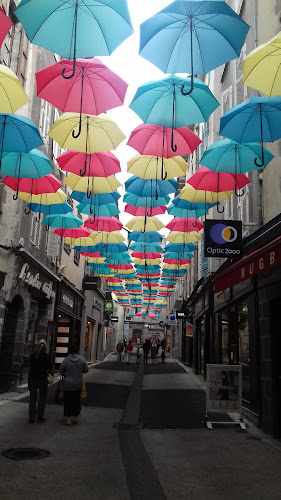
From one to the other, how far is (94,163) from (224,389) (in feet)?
20.2

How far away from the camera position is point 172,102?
26.2 ft

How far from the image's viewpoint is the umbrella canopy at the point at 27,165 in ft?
32.0

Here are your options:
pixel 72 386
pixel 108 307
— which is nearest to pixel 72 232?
pixel 72 386

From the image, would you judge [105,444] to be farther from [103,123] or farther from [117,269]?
[117,269]

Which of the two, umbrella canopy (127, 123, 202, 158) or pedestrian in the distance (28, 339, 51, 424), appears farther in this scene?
pedestrian in the distance (28, 339, 51, 424)

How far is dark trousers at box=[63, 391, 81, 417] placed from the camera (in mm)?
9188

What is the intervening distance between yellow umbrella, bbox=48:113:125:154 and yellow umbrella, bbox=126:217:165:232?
6.43 metres

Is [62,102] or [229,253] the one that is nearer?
[62,102]

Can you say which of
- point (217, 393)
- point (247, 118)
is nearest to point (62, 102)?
point (247, 118)

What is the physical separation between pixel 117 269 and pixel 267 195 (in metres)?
16.0

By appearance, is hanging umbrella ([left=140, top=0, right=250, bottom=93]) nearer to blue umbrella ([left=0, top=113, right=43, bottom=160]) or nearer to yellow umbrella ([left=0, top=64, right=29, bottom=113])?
yellow umbrella ([left=0, top=64, right=29, bottom=113])

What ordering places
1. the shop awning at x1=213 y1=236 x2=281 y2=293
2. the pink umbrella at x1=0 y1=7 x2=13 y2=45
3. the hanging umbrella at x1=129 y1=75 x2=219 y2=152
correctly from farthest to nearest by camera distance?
the hanging umbrella at x1=129 y1=75 x2=219 y2=152, the shop awning at x1=213 y1=236 x2=281 y2=293, the pink umbrella at x1=0 y1=7 x2=13 y2=45

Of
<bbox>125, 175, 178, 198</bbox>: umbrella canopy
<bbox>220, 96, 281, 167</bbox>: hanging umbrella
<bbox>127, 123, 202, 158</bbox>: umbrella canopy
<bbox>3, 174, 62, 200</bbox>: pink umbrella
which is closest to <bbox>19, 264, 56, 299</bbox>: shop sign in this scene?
<bbox>3, 174, 62, 200</bbox>: pink umbrella

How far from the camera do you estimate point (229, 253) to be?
11312 millimetres
